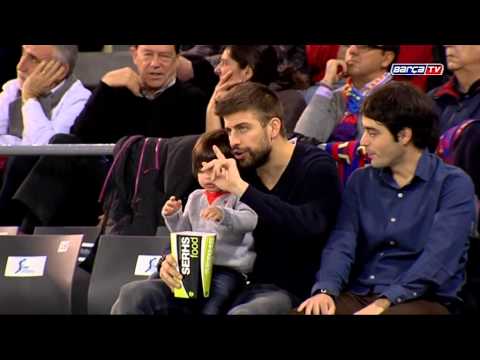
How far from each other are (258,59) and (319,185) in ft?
3.03

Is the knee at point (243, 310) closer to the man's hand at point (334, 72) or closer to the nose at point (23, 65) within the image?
the man's hand at point (334, 72)

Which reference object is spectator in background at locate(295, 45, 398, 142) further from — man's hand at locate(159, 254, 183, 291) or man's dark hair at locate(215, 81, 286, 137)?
man's hand at locate(159, 254, 183, 291)

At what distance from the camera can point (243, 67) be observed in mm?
4938

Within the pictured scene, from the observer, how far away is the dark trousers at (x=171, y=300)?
4.12m

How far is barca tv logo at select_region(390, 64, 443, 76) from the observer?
4527 mm

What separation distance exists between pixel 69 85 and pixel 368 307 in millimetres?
1992

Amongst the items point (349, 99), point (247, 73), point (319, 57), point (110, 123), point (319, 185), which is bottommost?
point (319, 185)

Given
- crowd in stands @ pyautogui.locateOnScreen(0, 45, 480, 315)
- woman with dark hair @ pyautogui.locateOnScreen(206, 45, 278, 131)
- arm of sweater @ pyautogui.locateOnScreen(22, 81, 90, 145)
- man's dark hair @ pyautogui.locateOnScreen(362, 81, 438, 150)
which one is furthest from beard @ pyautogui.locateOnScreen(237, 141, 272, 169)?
arm of sweater @ pyautogui.locateOnScreen(22, 81, 90, 145)

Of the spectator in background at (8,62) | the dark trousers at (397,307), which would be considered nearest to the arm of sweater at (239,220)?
the dark trousers at (397,307)

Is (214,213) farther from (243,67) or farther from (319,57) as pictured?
(319,57)

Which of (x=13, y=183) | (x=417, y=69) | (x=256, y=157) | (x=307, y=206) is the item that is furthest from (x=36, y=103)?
(x=417, y=69)

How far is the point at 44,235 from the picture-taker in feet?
15.7
